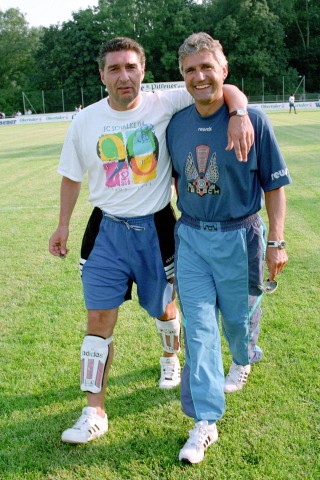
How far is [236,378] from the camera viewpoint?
369 centimetres

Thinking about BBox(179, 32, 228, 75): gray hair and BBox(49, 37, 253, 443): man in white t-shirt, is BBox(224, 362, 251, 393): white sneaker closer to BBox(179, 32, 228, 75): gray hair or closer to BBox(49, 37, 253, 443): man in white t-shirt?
BBox(49, 37, 253, 443): man in white t-shirt

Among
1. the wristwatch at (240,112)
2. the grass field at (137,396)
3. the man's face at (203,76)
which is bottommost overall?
the grass field at (137,396)

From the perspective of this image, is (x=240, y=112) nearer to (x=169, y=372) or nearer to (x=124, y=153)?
(x=124, y=153)

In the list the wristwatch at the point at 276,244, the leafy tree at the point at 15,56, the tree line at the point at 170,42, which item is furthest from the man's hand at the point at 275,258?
the leafy tree at the point at 15,56

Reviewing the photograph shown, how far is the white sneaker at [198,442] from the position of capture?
115 inches

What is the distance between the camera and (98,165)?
3.36m

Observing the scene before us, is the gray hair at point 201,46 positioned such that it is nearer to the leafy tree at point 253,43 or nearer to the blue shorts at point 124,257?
the blue shorts at point 124,257

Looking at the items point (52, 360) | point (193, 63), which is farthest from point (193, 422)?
point (193, 63)

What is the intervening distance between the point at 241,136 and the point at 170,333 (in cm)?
157

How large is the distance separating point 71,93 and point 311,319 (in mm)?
57275

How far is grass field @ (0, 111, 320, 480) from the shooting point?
9.64ft

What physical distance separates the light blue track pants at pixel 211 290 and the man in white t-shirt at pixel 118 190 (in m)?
0.24

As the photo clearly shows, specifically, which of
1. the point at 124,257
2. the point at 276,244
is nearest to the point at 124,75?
the point at 124,257

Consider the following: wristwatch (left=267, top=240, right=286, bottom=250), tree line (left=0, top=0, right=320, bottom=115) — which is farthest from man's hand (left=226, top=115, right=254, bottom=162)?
tree line (left=0, top=0, right=320, bottom=115)
